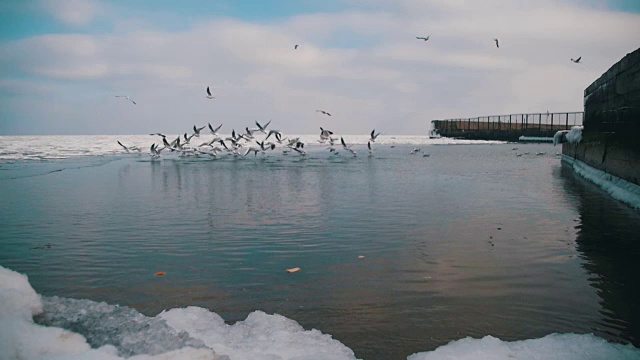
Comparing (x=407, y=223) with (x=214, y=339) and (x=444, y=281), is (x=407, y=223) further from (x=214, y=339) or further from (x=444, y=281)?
(x=214, y=339)

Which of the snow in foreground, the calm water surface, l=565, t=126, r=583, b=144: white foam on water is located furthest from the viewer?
l=565, t=126, r=583, b=144: white foam on water

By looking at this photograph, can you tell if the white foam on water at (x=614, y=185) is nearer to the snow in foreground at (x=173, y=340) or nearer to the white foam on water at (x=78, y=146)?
the snow in foreground at (x=173, y=340)

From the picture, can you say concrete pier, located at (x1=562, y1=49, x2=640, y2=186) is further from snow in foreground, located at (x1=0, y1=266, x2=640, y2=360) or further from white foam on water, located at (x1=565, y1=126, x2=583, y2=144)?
snow in foreground, located at (x1=0, y1=266, x2=640, y2=360)

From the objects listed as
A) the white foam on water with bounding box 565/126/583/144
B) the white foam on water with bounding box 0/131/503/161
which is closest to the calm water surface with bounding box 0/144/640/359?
the white foam on water with bounding box 565/126/583/144

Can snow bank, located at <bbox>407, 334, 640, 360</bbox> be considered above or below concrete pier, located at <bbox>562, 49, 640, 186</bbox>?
below

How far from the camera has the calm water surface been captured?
393 centimetres

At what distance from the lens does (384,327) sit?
3.72m

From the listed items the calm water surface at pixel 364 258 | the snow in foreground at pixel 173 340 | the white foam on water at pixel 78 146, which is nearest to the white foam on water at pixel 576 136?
the calm water surface at pixel 364 258

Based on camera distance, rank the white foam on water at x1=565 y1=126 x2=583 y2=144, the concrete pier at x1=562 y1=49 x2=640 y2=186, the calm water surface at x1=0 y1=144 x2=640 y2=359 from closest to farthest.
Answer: the calm water surface at x1=0 y1=144 x2=640 y2=359, the concrete pier at x1=562 y1=49 x2=640 y2=186, the white foam on water at x1=565 y1=126 x2=583 y2=144

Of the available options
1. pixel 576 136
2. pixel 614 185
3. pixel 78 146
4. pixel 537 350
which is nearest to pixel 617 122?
pixel 614 185

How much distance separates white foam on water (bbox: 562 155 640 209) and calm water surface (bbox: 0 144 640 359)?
0.26 metres

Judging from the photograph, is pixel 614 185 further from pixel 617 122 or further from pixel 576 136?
pixel 576 136

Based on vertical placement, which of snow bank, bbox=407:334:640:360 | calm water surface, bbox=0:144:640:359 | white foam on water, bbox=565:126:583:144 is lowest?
calm water surface, bbox=0:144:640:359

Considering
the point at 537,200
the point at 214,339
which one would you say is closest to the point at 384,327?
the point at 214,339
